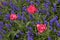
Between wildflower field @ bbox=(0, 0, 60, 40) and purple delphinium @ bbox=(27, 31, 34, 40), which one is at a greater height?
wildflower field @ bbox=(0, 0, 60, 40)

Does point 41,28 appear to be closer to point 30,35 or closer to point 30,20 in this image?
point 30,35

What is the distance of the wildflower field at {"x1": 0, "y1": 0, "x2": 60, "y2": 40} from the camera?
7.57ft

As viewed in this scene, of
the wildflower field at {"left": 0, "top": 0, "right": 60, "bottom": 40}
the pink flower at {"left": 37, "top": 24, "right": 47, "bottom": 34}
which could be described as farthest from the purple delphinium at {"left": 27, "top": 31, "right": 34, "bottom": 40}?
the pink flower at {"left": 37, "top": 24, "right": 47, "bottom": 34}

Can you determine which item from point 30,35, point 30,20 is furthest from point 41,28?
point 30,20

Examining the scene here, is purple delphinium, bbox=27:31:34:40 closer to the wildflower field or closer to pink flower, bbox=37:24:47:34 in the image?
the wildflower field

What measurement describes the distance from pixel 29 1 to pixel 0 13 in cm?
44

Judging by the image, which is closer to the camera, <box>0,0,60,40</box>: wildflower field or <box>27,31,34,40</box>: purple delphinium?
<box>27,31,34,40</box>: purple delphinium

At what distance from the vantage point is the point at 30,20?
2.49 m

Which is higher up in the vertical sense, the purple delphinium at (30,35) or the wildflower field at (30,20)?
the wildflower field at (30,20)

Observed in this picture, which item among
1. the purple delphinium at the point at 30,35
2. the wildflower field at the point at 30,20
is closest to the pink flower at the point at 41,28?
the wildflower field at the point at 30,20

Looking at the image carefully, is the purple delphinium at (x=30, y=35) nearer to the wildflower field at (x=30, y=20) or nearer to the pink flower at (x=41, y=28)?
the wildflower field at (x=30, y=20)

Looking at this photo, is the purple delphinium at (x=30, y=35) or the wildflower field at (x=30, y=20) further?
the wildflower field at (x=30, y=20)

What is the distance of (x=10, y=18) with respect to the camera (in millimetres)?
2426

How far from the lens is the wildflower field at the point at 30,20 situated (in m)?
2.31
